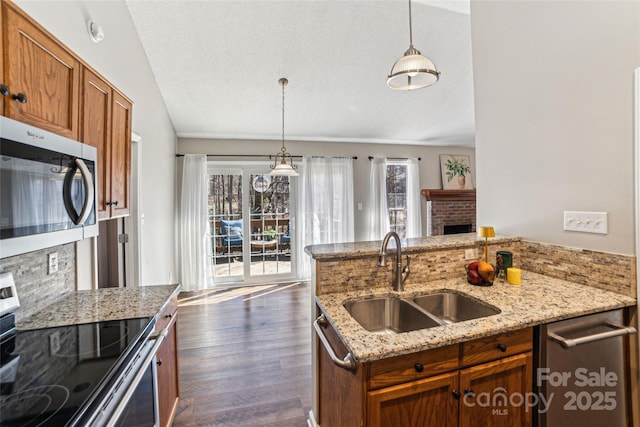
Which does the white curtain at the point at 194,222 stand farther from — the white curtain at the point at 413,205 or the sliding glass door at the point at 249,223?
the white curtain at the point at 413,205

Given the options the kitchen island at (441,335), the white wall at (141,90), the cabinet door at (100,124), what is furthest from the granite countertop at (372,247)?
the white wall at (141,90)

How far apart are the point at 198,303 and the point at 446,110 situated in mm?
4572

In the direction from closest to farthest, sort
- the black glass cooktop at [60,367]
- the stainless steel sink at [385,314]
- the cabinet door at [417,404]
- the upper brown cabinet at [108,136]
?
the black glass cooktop at [60,367] → the cabinet door at [417,404] → the upper brown cabinet at [108,136] → the stainless steel sink at [385,314]

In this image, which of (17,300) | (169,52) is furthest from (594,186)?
(169,52)

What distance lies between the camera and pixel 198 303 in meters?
3.85

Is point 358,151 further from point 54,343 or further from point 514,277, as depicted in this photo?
point 54,343

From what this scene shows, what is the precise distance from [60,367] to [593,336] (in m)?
2.19

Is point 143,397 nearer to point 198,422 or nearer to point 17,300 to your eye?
point 17,300

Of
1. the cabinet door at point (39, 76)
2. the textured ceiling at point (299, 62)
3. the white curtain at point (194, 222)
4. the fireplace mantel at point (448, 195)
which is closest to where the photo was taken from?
the cabinet door at point (39, 76)

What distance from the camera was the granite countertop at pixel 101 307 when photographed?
127 cm

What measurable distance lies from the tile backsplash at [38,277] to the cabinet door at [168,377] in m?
0.59

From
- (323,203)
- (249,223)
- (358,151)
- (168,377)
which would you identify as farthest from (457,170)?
(168,377)

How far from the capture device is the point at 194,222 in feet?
14.4

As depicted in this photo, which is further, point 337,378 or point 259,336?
point 259,336
